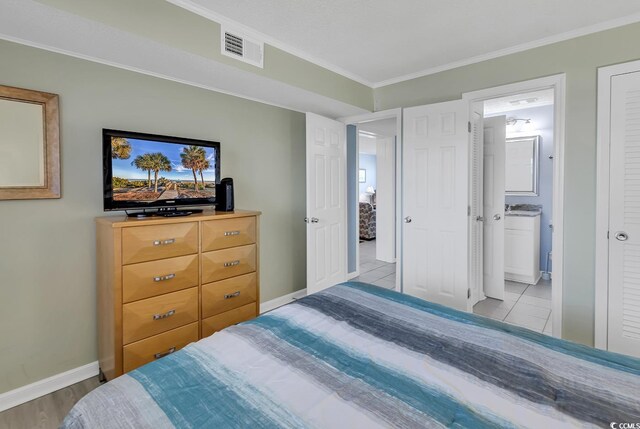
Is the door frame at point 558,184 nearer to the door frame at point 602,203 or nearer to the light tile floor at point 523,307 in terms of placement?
the door frame at point 602,203

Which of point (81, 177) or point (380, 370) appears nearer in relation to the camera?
point (380, 370)

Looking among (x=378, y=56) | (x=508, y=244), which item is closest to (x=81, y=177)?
(x=378, y=56)

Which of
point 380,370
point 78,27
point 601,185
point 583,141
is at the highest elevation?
point 78,27

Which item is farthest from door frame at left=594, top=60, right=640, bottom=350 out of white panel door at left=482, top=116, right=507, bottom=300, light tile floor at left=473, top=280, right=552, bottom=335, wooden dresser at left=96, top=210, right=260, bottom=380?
wooden dresser at left=96, top=210, right=260, bottom=380

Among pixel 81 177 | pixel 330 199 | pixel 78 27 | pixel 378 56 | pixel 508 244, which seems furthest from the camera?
pixel 508 244

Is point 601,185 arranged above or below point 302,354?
above

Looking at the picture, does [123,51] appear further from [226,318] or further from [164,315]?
[226,318]

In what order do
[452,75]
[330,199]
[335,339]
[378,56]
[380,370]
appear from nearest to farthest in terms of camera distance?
[380,370] → [335,339] → [378,56] → [452,75] → [330,199]

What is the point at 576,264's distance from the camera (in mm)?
2551

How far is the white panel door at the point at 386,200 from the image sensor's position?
17.9ft

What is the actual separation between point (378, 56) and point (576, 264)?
7.92 ft

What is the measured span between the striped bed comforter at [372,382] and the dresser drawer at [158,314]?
95 centimetres

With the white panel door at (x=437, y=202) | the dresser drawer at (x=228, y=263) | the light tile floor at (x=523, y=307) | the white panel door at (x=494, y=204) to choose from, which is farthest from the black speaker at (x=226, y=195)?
the white panel door at (x=494, y=204)

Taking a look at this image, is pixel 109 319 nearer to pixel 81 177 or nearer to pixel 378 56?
pixel 81 177
